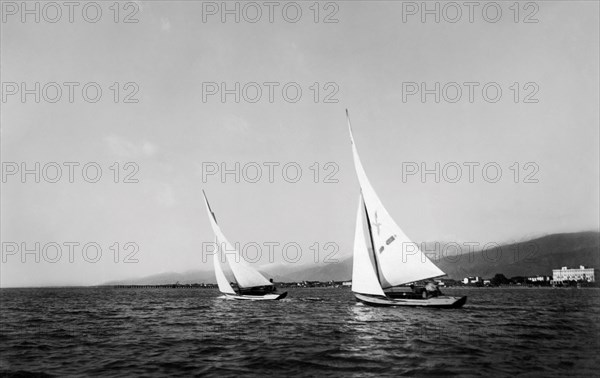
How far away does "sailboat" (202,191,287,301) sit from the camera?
6216 centimetres

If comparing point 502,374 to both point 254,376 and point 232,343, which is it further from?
point 232,343

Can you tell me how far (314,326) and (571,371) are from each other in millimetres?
17171

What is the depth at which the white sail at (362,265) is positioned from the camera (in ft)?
138

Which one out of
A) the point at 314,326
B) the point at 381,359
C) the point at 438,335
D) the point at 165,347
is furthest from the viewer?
the point at 314,326

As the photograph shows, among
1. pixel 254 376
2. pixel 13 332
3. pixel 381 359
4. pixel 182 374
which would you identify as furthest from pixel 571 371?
pixel 13 332

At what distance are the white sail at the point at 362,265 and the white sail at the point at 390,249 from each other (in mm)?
1029

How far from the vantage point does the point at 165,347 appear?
22.8 meters

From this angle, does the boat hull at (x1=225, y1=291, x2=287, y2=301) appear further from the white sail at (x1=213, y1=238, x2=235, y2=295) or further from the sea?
the sea

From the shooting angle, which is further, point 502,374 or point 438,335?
point 438,335

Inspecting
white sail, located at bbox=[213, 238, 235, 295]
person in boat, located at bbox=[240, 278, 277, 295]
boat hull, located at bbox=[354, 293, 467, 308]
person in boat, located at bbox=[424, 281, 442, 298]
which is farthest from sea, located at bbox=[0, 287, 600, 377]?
white sail, located at bbox=[213, 238, 235, 295]

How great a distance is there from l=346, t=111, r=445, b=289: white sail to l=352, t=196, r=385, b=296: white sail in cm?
103

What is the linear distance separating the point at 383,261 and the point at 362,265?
2062 mm

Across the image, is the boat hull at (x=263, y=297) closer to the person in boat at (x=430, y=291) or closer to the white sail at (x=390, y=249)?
the white sail at (x=390, y=249)

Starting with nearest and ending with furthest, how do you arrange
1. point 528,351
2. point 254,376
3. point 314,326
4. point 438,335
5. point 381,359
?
point 254,376 < point 381,359 < point 528,351 < point 438,335 < point 314,326
